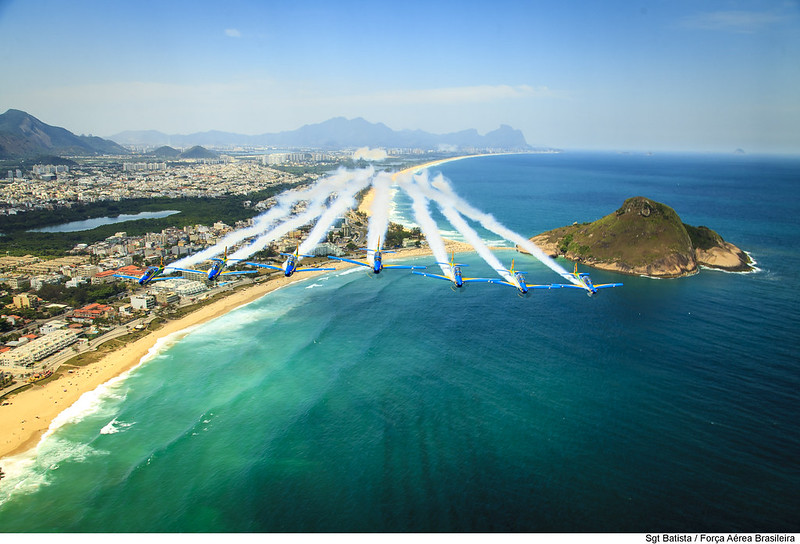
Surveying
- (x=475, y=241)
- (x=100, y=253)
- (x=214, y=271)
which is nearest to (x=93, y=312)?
(x=214, y=271)

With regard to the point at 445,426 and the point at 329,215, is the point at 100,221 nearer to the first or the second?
the point at 329,215

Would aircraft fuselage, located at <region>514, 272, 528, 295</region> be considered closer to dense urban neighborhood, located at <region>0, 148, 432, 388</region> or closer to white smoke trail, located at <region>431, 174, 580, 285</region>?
white smoke trail, located at <region>431, 174, 580, 285</region>

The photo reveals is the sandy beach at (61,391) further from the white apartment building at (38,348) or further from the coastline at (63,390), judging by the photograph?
the white apartment building at (38,348)

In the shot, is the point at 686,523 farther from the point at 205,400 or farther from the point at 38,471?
the point at 38,471

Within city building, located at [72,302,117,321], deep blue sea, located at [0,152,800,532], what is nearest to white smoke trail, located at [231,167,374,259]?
deep blue sea, located at [0,152,800,532]

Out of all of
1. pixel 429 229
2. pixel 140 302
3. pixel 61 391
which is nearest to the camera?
pixel 61 391

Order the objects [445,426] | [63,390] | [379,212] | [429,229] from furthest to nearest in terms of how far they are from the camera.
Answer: [379,212], [429,229], [63,390], [445,426]

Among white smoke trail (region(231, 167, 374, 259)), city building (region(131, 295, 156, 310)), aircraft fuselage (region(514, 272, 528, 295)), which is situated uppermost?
white smoke trail (region(231, 167, 374, 259))
